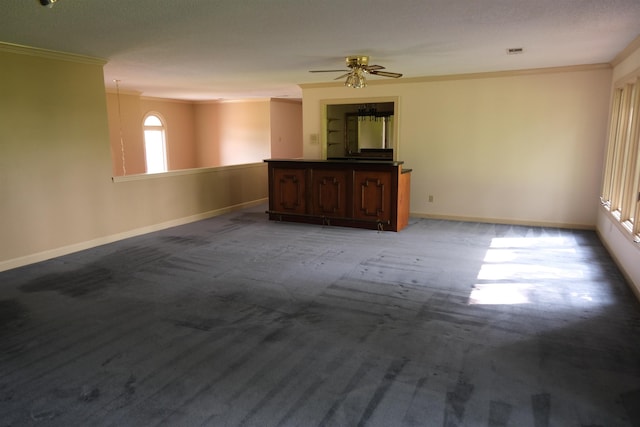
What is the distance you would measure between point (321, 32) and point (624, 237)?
11.9 feet

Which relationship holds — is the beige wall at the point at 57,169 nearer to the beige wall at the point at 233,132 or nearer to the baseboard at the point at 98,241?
the baseboard at the point at 98,241

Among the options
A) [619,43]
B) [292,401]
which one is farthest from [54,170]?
[619,43]

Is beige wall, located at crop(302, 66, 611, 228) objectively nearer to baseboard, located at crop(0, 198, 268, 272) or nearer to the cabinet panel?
the cabinet panel

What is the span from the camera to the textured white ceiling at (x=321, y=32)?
3.17m

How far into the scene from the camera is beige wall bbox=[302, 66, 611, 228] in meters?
6.09

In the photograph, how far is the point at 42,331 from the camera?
3047mm

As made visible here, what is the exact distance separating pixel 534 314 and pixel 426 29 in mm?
2646

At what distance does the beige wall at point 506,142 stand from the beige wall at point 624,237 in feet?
1.65

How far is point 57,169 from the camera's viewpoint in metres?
4.99

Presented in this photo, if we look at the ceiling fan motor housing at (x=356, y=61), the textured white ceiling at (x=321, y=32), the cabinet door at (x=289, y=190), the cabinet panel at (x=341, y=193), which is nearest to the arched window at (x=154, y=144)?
the textured white ceiling at (x=321, y=32)

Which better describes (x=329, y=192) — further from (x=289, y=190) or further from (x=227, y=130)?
(x=227, y=130)

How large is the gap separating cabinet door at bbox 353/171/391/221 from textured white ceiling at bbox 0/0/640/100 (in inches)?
62.0

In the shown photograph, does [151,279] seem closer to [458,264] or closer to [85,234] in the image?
[85,234]

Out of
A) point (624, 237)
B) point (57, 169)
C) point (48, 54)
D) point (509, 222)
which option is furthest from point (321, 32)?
point (509, 222)
